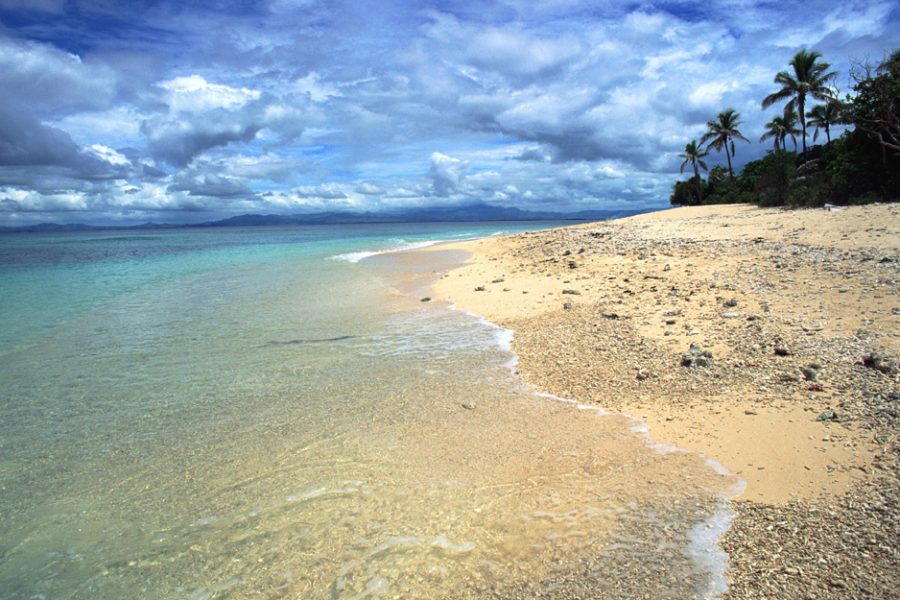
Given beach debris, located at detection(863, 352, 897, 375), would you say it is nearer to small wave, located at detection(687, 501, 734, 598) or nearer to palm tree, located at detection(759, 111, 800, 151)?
small wave, located at detection(687, 501, 734, 598)

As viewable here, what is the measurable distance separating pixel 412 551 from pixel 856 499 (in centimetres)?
357

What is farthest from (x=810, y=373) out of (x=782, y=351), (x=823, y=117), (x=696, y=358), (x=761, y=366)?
(x=823, y=117)

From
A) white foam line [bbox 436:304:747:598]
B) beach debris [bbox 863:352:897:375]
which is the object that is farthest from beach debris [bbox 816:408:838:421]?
white foam line [bbox 436:304:747:598]

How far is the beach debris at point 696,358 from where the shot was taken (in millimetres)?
7186

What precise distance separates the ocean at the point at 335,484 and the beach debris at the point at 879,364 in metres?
2.75

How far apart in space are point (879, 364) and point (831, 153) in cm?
4319

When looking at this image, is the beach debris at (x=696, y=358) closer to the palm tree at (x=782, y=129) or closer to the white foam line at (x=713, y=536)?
the white foam line at (x=713, y=536)

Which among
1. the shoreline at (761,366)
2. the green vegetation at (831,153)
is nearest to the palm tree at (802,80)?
the green vegetation at (831,153)

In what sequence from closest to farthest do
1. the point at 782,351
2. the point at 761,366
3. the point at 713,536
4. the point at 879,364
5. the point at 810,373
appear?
the point at 713,536, the point at 879,364, the point at 810,373, the point at 761,366, the point at 782,351

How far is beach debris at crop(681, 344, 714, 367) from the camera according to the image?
7.19 meters

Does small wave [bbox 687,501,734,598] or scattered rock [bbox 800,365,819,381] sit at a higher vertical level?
scattered rock [bbox 800,365,819,381]

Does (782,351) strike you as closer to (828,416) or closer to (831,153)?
(828,416)

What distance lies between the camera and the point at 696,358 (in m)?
7.31

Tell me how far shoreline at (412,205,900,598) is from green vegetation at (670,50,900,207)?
32.5ft
